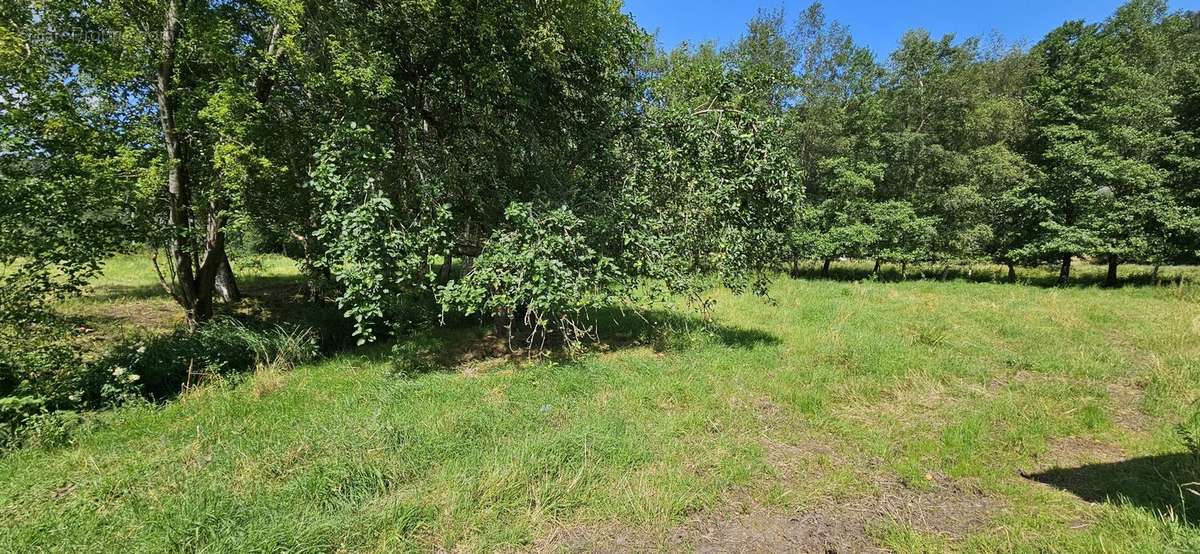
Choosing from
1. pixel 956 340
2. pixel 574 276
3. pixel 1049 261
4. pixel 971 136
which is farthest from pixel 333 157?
pixel 1049 261

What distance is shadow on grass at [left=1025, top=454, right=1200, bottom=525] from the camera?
349 cm

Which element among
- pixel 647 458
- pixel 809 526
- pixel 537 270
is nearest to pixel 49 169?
pixel 537 270

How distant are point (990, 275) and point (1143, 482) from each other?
71.1ft

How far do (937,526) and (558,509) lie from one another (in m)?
2.70

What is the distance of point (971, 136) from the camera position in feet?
65.0

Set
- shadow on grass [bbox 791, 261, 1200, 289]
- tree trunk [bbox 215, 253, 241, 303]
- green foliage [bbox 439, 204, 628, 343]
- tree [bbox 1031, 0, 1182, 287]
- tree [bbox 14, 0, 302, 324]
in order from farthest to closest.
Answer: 1. shadow on grass [bbox 791, 261, 1200, 289]
2. tree [bbox 1031, 0, 1182, 287]
3. tree trunk [bbox 215, 253, 241, 303]
4. tree [bbox 14, 0, 302, 324]
5. green foliage [bbox 439, 204, 628, 343]

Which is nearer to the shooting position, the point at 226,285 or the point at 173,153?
the point at 173,153

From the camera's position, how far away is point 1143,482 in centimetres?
387

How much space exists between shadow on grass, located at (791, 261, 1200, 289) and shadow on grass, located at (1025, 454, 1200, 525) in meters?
16.8

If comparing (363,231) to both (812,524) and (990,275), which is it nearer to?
(812,524)

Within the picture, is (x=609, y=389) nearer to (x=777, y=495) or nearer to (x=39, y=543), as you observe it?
(x=777, y=495)

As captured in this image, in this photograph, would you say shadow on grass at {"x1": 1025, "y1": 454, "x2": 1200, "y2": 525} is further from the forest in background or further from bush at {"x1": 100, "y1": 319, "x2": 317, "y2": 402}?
bush at {"x1": 100, "y1": 319, "x2": 317, "y2": 402}

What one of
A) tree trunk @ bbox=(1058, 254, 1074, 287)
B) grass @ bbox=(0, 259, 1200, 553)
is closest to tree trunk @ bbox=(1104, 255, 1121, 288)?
tree trunk @ bbox=(1058, 254, 1074, 287)

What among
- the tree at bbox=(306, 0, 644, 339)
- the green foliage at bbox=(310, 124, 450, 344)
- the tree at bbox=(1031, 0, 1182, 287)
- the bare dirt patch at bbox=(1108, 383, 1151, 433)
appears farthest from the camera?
the tree at bbox=(1031, 0, 1182, 287)
